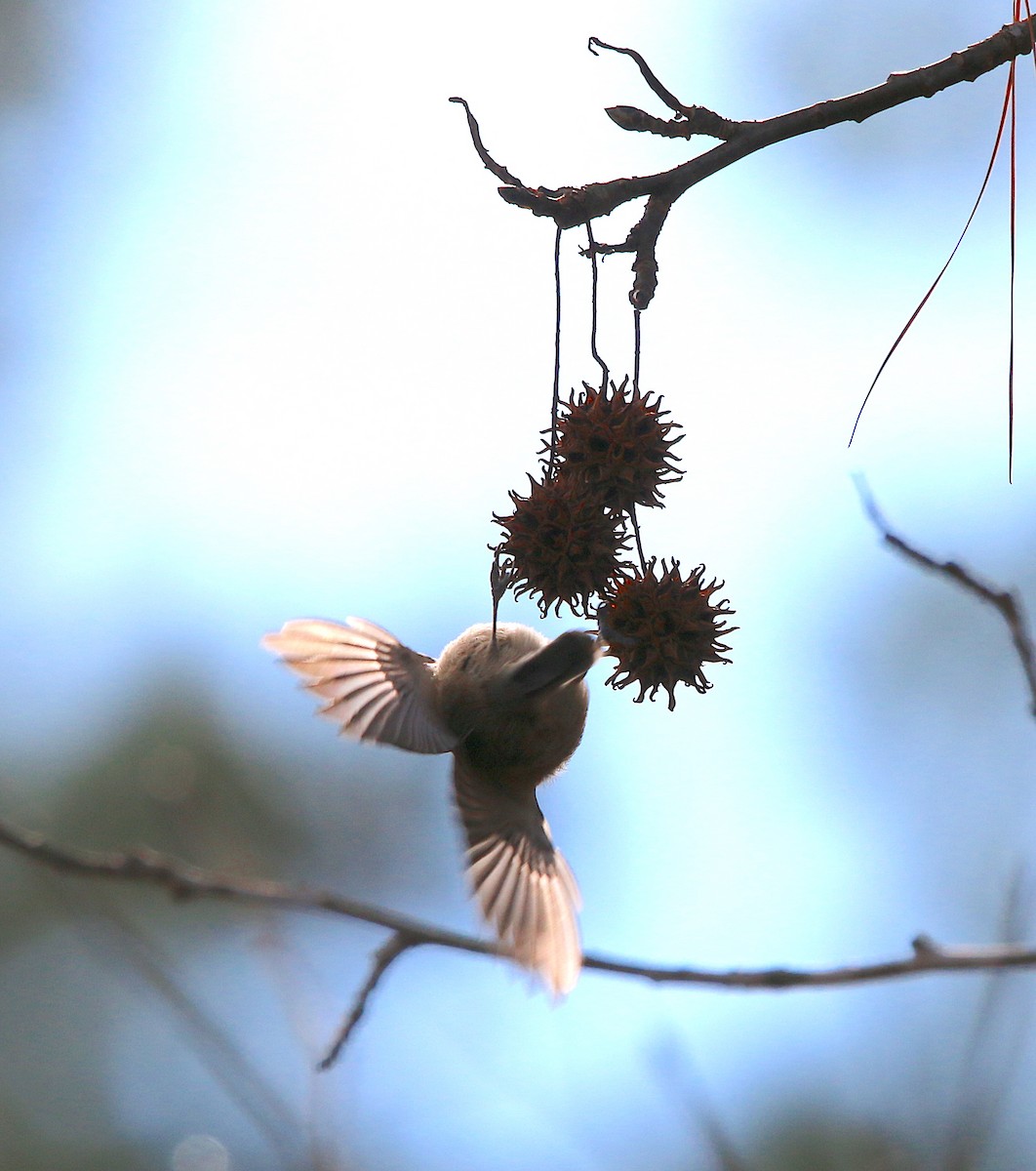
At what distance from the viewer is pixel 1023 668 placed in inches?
57.0

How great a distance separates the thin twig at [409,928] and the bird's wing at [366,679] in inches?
23.8

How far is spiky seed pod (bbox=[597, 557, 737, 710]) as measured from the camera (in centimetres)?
212

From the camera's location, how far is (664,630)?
2133 mm

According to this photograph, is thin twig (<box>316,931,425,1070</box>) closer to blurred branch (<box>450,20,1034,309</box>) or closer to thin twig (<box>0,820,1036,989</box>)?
thin twig (<box>0,820,1036,989</box>)

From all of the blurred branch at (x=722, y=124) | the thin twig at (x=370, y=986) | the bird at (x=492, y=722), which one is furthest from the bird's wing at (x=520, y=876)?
the blurred branch at (x=722, y=124)

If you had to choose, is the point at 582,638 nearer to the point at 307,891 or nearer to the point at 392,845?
the point at 307,891

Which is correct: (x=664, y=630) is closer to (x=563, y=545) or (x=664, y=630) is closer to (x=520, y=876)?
(x=563, y=545)

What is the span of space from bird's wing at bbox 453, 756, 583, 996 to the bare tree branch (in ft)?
2.03

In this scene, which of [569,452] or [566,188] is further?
[569,452]

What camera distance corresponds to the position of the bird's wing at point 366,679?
2.30m

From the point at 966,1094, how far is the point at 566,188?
1.43m

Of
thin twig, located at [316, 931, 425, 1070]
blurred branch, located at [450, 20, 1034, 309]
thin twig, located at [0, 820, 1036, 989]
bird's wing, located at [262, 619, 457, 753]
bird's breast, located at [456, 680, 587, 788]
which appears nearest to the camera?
thin twig, located at [0, 820, 1036, 989]

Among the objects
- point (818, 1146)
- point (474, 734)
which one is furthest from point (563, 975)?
point (818, 1146)

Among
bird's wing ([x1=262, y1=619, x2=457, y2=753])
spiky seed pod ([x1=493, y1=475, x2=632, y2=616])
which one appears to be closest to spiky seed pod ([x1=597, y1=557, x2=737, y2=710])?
spiky seed pod ([x1=493, y1=475, x2=632, y2=616])
